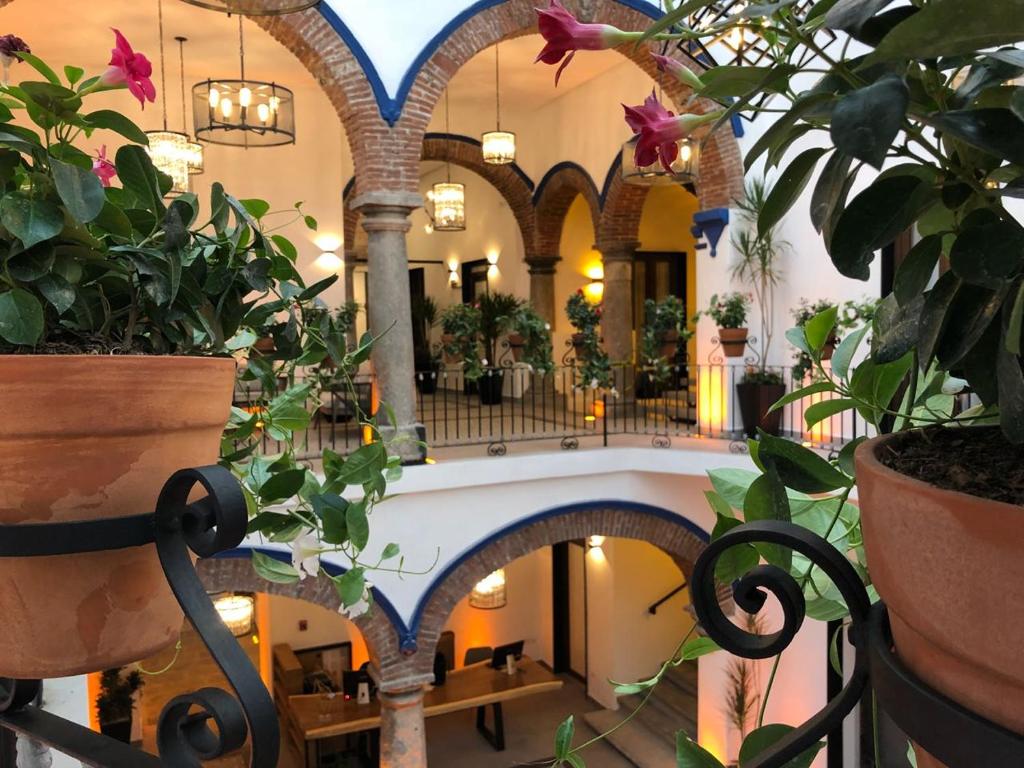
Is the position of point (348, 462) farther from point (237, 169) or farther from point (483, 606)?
point (483, 606)

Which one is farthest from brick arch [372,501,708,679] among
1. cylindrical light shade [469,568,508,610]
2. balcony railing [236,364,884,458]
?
cylindrical light shade [469,568,508,610]

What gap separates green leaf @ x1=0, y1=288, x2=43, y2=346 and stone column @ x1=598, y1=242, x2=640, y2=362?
11139 mm

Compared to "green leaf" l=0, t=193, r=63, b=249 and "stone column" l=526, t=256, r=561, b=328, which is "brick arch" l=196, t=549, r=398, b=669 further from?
"stone column" l=526, t=256, r=561, b=328

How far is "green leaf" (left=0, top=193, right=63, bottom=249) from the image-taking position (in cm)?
80

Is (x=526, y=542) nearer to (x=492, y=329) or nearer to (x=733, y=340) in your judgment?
(x=733, y=340)

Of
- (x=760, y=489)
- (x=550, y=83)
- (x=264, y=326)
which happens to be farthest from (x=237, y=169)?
(x=760, y=489)

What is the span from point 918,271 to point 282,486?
71 centimetres

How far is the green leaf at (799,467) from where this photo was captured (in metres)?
0.67

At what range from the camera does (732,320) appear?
8.62m

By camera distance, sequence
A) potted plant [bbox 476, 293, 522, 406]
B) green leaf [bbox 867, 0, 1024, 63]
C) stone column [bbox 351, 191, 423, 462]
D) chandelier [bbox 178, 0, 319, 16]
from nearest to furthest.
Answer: green leaf [bbox 867, 0, 1024, 63], chandelier [bbox 178, 0, 319, 16], stone column [bbox 351, 191, 423, 462], potted plant [bbox 476, 293, 522, 406]

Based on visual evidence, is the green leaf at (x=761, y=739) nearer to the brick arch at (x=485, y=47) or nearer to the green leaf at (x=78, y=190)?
the green leaf at (x=78, y=190)

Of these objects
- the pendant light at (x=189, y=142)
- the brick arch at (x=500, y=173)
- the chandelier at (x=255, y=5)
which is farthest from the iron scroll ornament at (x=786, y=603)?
the brick arch at (x=500, y=173)

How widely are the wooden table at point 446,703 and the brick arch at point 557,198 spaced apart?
6222 millimetres

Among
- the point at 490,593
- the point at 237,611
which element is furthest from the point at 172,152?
the point at 490,593
